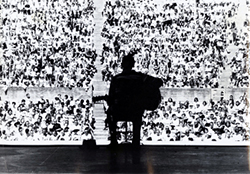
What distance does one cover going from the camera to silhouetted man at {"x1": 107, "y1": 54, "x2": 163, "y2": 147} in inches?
167

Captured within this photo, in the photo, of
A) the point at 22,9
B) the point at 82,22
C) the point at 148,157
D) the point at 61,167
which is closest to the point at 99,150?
the point at 148,157

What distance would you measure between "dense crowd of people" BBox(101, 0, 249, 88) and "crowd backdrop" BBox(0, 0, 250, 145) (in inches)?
0.5

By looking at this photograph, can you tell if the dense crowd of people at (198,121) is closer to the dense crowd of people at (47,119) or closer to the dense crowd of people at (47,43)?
the dense crowd of people at (47,119)

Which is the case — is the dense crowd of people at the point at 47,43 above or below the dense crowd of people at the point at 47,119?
above

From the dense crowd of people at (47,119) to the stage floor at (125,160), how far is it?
0.31 metres

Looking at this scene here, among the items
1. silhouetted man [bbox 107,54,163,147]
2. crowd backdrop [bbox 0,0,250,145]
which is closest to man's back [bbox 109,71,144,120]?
silhouetted man [bbox 107,54,163,147]

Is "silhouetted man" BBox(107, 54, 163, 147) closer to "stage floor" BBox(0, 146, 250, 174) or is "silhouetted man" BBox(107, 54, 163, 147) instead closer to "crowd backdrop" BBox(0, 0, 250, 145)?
"stage floor" BBox(0, 146, 250, 174)

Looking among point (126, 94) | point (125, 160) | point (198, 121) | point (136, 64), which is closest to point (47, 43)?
point (136, 64)

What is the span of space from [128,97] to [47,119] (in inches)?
55.5

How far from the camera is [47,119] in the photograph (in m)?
5.59

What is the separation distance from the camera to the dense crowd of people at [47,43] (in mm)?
5621

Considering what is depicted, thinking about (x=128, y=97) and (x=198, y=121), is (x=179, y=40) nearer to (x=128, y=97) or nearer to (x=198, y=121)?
(x=198, y=121)

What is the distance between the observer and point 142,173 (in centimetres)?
385

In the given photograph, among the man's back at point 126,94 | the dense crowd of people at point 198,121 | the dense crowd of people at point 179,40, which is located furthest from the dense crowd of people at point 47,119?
the man's back at point 126,94
